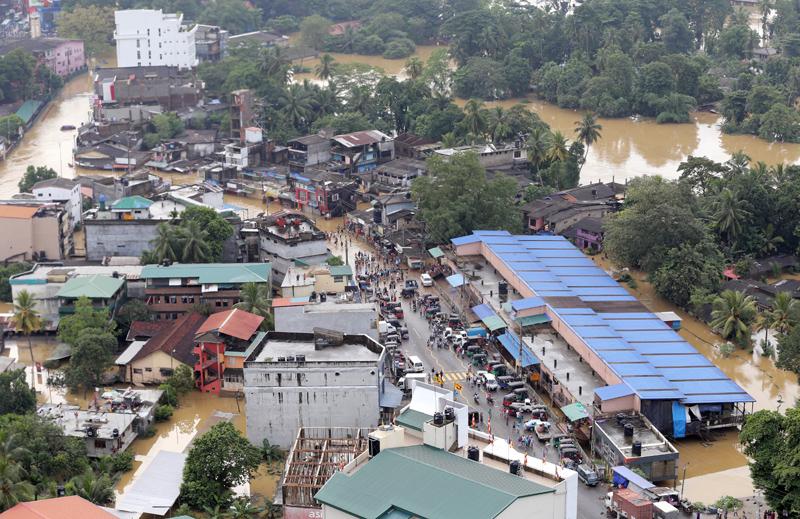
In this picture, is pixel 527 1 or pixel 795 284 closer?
pixel 795 284

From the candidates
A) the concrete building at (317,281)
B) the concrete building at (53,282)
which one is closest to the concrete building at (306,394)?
the concrete building at (317,281)

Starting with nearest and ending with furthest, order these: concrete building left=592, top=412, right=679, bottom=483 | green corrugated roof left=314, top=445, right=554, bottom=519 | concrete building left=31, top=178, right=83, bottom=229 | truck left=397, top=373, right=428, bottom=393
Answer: green corrugated roof left=314, top=445, right=554, bottom=519 → concrete building left=592, top=412, right=679, bottom=483 → truck left=397, top=373, right=428, bottom=393 → concrete building left=31, top=178, right=83, bottom=229

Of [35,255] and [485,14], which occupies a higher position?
[485,14]

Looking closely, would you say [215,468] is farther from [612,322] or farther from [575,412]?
[612,322]

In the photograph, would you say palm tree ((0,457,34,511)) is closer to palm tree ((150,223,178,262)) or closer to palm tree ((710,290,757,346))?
palm tree ((150,223,178,262))

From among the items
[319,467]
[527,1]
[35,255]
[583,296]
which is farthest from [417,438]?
[527,1]

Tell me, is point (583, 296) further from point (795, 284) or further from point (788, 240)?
point (788, 240)

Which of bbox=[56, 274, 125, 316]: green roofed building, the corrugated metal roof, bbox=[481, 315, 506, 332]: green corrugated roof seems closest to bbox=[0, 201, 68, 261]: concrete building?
bbox=[56, 274, 125, 316]: green roofed building
